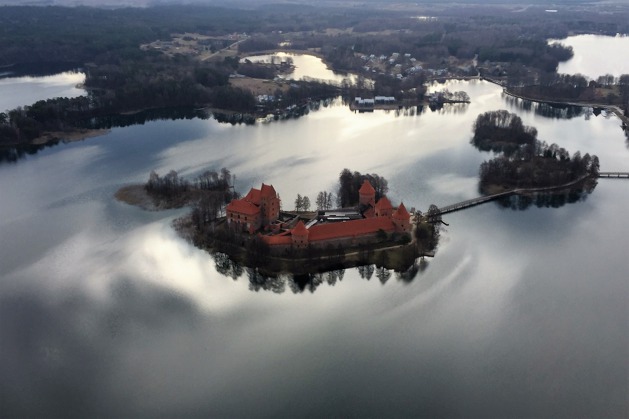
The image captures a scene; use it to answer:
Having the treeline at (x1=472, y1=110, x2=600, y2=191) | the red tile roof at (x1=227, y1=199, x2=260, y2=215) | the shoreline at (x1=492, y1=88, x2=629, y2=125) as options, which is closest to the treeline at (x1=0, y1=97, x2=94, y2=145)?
the red tile roof at (x1=227, y1=199, x2=260, y2=215)

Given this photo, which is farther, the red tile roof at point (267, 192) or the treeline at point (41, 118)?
the treeline at point (41, 118)

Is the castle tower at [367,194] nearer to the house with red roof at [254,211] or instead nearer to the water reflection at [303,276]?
the house with red roof at [254,211]

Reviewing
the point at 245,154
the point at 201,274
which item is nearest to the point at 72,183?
the point at 245,154

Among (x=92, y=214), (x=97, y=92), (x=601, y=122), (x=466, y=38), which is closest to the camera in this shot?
(x=92, y=214)

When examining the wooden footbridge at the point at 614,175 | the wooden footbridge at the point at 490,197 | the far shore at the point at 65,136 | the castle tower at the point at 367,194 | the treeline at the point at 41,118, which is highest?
the treeline at the point at 41,118

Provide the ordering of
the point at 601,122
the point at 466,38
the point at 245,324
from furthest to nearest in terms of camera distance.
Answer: the point at 466,38
the point at 601,122
the point at 245,324

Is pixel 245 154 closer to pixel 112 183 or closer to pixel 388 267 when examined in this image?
pixel 112 183

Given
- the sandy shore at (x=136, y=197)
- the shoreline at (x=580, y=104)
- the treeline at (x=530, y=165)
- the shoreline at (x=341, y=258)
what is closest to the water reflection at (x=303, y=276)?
the shoreline at (x=341, y=258)
